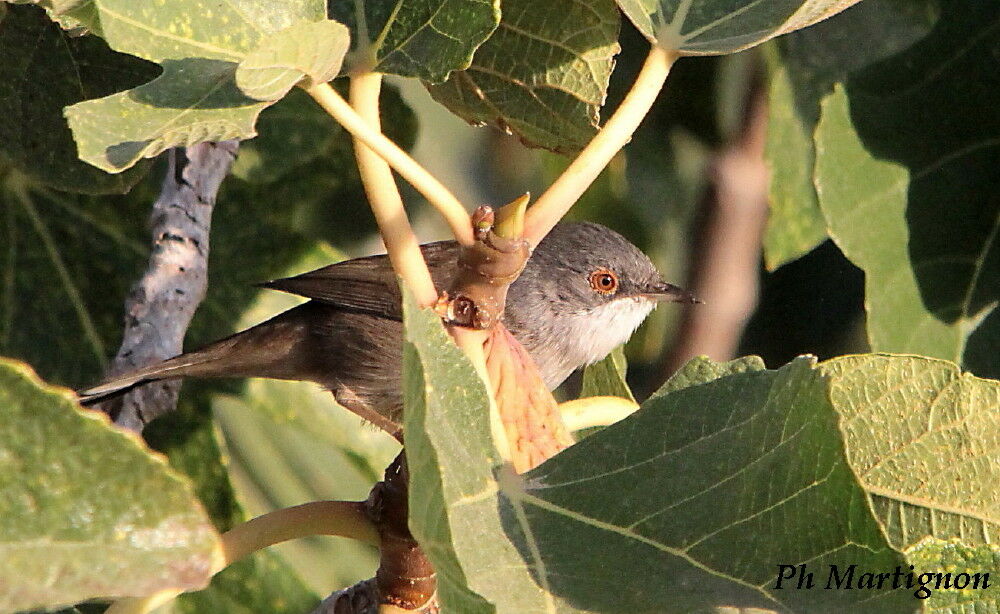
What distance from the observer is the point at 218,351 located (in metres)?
3.85

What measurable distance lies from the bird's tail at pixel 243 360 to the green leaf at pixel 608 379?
44.9 inches

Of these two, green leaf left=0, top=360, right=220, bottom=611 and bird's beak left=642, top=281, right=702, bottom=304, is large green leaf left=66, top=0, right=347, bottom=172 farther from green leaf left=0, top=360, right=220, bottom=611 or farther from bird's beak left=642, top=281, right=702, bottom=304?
bird's beak left=642, top=281, right=702, bottom=304

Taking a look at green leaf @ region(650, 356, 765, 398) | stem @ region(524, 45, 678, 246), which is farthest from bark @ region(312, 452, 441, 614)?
green leaf @ region(650, 356, 765, 398)

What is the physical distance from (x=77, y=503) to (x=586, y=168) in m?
0.93

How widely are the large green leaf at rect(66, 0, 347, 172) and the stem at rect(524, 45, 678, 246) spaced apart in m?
0.39

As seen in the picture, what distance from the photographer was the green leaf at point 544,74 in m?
2.36

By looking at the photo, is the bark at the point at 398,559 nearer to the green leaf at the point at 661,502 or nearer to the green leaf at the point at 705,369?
the green leaf at the point at 661,502

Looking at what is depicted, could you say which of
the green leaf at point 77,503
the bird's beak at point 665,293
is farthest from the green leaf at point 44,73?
the bird's beak at point 665,293

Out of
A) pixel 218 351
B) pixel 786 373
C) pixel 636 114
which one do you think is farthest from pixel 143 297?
pixel 786 373

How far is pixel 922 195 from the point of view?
3.36 metres

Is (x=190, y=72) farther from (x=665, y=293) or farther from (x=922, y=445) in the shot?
(x=665, y=293)

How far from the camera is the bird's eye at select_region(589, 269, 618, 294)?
4.91 m

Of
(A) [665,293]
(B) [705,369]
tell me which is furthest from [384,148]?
(A) [665,293]

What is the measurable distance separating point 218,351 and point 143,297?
754 mm
